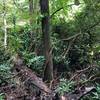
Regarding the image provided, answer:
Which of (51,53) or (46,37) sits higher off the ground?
(46,37)

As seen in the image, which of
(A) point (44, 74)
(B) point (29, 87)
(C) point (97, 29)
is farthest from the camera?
(C) point (97, 29)

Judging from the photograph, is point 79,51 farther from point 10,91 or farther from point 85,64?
point 10,91

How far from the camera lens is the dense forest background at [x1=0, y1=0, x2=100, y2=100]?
6.64m

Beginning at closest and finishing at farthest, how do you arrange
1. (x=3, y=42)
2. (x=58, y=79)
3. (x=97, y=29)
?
(x=58, y=79) < (x=97, y=29) < (x=3, y=42)

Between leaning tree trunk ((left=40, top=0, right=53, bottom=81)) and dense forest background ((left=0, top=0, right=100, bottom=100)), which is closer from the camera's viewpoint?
dense forest background ((left=0, top=0, right=100, bottom=100))

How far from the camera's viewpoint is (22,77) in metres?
6.81

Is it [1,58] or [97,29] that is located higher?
[97,29]

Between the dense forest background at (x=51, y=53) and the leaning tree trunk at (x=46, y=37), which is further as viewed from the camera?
the leaning tree trunk at (x=46, y=37)

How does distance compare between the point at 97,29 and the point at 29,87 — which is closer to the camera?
the point at 29,87

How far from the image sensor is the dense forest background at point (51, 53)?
6.64m

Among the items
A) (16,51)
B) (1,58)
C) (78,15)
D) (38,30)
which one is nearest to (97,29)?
(78,15)

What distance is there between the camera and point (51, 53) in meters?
7.29

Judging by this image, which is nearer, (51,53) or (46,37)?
(46,37)

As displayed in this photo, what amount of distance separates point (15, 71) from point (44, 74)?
869 millimetres
